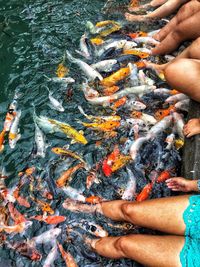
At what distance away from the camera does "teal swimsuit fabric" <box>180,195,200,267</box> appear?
3158 mm

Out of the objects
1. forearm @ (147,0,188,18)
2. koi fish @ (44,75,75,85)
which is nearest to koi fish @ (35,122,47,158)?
koi fish @ (44,75,75,85)

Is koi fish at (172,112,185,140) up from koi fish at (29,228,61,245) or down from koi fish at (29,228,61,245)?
up

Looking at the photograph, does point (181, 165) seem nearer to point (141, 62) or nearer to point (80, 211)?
point (80, 211)

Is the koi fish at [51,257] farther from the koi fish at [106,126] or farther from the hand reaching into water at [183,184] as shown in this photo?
the koi fish at [106,126]

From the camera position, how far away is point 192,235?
3.34 meters

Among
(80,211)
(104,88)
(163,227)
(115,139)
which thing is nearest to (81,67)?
(104,88)

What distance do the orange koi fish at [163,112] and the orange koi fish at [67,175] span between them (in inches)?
52.0

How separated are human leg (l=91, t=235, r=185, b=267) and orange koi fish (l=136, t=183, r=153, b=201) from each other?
2.48ft

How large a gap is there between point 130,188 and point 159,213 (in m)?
1.04

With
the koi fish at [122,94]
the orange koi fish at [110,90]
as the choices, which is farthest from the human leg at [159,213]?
the orange koi fish at [110,90]

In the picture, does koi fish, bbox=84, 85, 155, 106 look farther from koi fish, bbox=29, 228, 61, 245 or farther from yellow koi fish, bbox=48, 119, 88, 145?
koi fish, bbox=29, 228, 61, 245

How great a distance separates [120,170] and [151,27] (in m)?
3.67

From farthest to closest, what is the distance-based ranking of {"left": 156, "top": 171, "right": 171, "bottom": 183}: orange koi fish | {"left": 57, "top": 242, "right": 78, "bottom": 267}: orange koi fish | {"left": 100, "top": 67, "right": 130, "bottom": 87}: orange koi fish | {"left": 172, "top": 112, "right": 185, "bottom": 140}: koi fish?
{"left": 100, "top": 67, "right": 130, "bottom": 87}: orange koi fish
{"left": 172, "top": 112, "right": 185, "bottom": 140}: koi fish
{"left": 156, "top": 171, "right": 171, "bottom": 183}: orange koi fish
{"left": 57, "top": 242, "right": 78, "bottom": 267}: orange koi fish

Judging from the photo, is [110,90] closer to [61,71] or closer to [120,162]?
[61,71]
